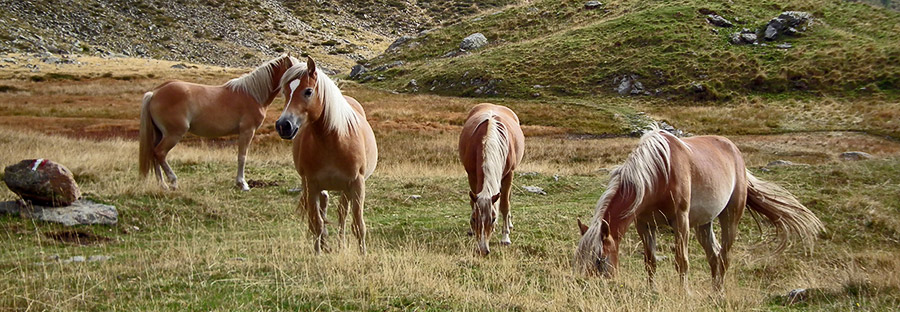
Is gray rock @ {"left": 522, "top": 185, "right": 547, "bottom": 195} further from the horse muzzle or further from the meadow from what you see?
the horse muzzle

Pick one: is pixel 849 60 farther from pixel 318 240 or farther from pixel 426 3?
pixel 426 3

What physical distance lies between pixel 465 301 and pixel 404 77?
168ft

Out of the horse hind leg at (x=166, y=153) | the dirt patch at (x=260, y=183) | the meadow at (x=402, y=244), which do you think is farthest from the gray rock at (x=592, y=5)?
the horse hind leg at (x=166, y=153)

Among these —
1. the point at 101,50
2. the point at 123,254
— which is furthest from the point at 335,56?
the point at 123,254

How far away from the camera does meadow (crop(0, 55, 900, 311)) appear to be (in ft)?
17.1

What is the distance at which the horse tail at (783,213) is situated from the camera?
7.79m

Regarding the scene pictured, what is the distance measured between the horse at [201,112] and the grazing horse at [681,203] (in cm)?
791

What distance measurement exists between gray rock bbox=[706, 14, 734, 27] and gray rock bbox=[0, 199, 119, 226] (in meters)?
54.3

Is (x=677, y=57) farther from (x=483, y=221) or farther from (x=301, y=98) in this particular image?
(x=301, y=98)

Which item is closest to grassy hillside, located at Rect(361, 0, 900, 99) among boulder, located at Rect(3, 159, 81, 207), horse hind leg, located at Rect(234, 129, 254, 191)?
horse hind leg, located at Rect(234, 129, 254, 191)

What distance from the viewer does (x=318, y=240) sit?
738 cm

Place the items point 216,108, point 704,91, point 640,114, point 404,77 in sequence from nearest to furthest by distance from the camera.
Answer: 1. point 216,108
2. point 640,114
3. point 704,91
4. point 404,77

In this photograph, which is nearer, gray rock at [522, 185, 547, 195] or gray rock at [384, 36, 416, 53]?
gray rock at [522, 185, 547, 195]

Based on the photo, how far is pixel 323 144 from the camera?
7164 millimetres
